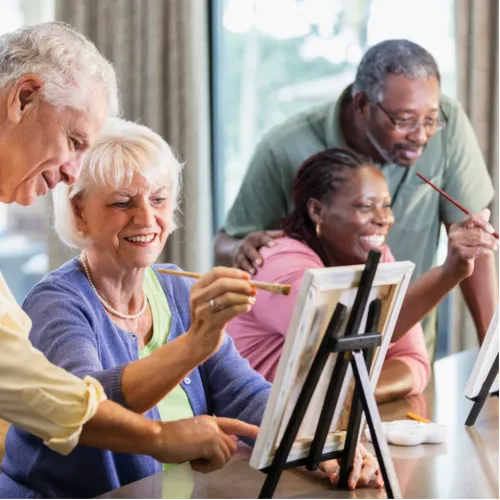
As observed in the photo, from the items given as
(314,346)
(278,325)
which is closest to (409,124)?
(278,325)

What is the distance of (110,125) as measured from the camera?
1.75m

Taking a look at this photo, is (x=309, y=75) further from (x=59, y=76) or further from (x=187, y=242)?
(x=59, y=76)

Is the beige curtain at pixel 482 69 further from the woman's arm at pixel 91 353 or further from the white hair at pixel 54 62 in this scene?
the white hair at pixel 54 62

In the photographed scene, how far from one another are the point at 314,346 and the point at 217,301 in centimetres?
15

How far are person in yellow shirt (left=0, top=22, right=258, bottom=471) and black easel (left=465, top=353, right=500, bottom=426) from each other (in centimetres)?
57

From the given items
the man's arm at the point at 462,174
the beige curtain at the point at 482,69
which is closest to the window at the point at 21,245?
the beige curtain at the point at 482,69

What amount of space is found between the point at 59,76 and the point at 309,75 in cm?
325

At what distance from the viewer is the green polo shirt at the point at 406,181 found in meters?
3.13

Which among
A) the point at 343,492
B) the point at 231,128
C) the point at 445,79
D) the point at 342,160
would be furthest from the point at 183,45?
the point at 343,492

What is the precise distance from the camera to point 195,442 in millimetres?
1333

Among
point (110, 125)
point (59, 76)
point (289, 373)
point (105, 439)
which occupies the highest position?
point (59, 76)

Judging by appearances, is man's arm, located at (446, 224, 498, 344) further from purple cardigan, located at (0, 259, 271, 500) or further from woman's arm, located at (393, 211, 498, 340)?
purple cardigan, located at (0, 259, 271, 500)

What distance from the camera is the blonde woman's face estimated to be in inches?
66.0

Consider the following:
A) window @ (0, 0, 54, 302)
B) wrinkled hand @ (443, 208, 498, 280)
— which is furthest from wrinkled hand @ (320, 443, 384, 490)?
window @ (0, 0, 54, 302)
